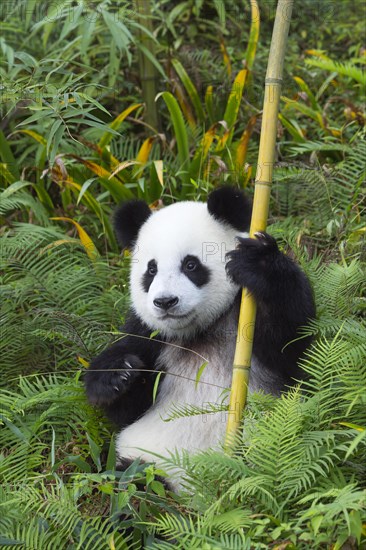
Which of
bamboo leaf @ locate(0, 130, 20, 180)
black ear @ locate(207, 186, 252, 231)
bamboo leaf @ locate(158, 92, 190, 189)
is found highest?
black ear @ locate(207, 186, 252, 231)

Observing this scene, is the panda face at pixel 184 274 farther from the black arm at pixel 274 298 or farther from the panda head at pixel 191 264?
the black arm at pixel 274 298

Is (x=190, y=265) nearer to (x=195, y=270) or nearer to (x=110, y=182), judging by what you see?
(x=195, y=270)


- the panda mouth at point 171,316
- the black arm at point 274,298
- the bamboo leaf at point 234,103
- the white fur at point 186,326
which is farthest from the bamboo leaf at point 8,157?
the black arm at point 274,298

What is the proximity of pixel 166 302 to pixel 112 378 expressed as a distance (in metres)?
0.50

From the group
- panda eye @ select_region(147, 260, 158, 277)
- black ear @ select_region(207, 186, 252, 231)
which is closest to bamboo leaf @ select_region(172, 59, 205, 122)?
black ear @ select_region(207, 186, 252, 231)

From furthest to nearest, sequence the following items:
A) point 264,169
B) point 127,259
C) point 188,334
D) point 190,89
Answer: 1. point 190,89
2. point 127,259
3. point 188,334
4. point 264,169

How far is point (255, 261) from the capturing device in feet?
11.4

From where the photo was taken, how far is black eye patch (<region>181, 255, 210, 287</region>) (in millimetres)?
3922

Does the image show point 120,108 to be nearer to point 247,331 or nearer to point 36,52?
point 36,52

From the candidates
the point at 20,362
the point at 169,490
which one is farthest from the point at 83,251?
the point at 169,490

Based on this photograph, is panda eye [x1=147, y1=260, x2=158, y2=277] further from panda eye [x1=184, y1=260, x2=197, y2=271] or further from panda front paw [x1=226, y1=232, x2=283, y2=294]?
panda front paw [x1=226, y1=232, x2=283, y2=294]

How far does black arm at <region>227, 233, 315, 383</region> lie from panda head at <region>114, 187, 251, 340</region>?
33 centimetres

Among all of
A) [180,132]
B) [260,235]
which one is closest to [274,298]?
[260,235]

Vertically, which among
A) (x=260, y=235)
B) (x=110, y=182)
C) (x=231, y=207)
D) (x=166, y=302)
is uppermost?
(x=260, y=235)
